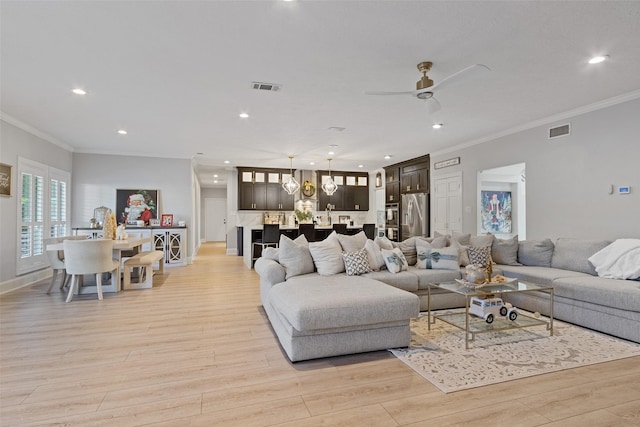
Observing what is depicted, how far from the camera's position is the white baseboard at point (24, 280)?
4.97m

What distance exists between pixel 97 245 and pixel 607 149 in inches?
276

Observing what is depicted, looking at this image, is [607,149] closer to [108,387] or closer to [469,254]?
[469,254]

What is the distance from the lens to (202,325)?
11.6ft

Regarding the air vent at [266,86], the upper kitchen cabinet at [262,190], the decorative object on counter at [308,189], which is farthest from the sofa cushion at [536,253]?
the upper kitchen cabinet at [262,190]

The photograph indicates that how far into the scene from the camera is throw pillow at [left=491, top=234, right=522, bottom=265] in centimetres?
468

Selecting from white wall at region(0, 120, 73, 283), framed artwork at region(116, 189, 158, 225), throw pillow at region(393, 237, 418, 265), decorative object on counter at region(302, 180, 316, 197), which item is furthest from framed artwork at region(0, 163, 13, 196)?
decorative object on counter at region(302, 180, 316, 197)

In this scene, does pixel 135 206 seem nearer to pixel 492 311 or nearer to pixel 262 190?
pixel 262 190

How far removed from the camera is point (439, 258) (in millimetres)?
4254

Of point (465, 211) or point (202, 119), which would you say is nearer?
point (202, 119)

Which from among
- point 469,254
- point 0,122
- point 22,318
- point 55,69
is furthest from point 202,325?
point 0,122


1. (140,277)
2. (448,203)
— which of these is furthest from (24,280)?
(448,203)

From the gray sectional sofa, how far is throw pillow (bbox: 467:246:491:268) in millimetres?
144

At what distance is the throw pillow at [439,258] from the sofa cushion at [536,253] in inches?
45.8

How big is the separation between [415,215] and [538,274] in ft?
14.4
